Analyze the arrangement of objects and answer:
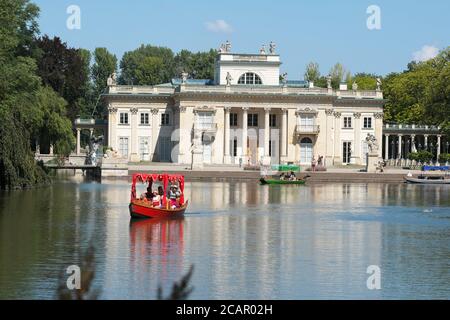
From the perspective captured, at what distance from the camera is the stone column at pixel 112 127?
9688 centimetres

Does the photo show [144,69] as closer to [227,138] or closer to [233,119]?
[233,119]

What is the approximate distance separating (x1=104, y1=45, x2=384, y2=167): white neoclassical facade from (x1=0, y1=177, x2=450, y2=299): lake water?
40.2 metres

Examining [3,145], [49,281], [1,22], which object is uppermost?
[1,22]

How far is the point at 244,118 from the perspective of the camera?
9562 centimetres

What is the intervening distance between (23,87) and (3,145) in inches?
A: 122

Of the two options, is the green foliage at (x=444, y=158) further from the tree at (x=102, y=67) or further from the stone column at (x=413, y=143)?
the tree at (x=102, y=67)

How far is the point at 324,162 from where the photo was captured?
313ft

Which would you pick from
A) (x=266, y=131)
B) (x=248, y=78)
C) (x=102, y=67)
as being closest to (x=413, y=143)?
(x=266, y=131)

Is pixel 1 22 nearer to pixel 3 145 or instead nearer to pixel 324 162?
pixel 3 145

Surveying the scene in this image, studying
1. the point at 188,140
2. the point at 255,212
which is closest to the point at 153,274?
the point at 255,212

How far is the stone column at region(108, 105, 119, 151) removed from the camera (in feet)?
318

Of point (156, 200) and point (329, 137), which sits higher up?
point (329, 137)

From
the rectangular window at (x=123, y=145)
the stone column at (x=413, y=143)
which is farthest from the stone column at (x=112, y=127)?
the stone column at (x=413, y=143)

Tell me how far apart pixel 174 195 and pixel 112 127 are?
5542 cm
